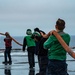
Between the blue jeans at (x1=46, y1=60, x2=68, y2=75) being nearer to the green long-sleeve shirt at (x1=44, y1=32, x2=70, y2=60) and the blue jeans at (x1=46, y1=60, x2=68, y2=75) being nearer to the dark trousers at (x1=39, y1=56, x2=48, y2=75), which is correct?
the green long-sleeve shirt at (x1=44, y1=32, x2=70, y2=60)

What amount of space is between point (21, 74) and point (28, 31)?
6.29 ft

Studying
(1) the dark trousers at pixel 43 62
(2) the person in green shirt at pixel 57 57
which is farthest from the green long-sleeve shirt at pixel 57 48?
(1) the dark trousers at pixel 43 62

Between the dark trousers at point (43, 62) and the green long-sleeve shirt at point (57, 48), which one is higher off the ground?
the green long-sleeve shirt at point (57, 48)

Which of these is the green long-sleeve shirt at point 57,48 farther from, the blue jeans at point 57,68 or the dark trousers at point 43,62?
the dark trousers at point 43,62

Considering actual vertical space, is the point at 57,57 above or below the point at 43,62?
above

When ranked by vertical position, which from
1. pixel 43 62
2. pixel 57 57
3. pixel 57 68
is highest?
pixel 57 57

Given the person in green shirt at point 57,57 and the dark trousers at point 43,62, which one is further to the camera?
the dark trousers at point 43,62

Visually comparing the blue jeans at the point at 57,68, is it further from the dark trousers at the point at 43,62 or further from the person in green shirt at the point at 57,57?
the dark trousers at the point at 43,62

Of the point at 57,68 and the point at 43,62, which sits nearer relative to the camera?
the point at 57,68

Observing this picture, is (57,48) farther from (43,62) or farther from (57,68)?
(43,62)

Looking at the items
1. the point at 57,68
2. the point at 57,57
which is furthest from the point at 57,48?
the point at 57,68

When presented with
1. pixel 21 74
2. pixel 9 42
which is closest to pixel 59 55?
pixel 21 74

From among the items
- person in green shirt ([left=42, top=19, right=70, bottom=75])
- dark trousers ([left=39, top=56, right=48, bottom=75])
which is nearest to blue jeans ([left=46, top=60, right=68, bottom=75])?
person in green shirt ([left=42, top=19, right=70, bottom=75])

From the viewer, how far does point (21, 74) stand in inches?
586
